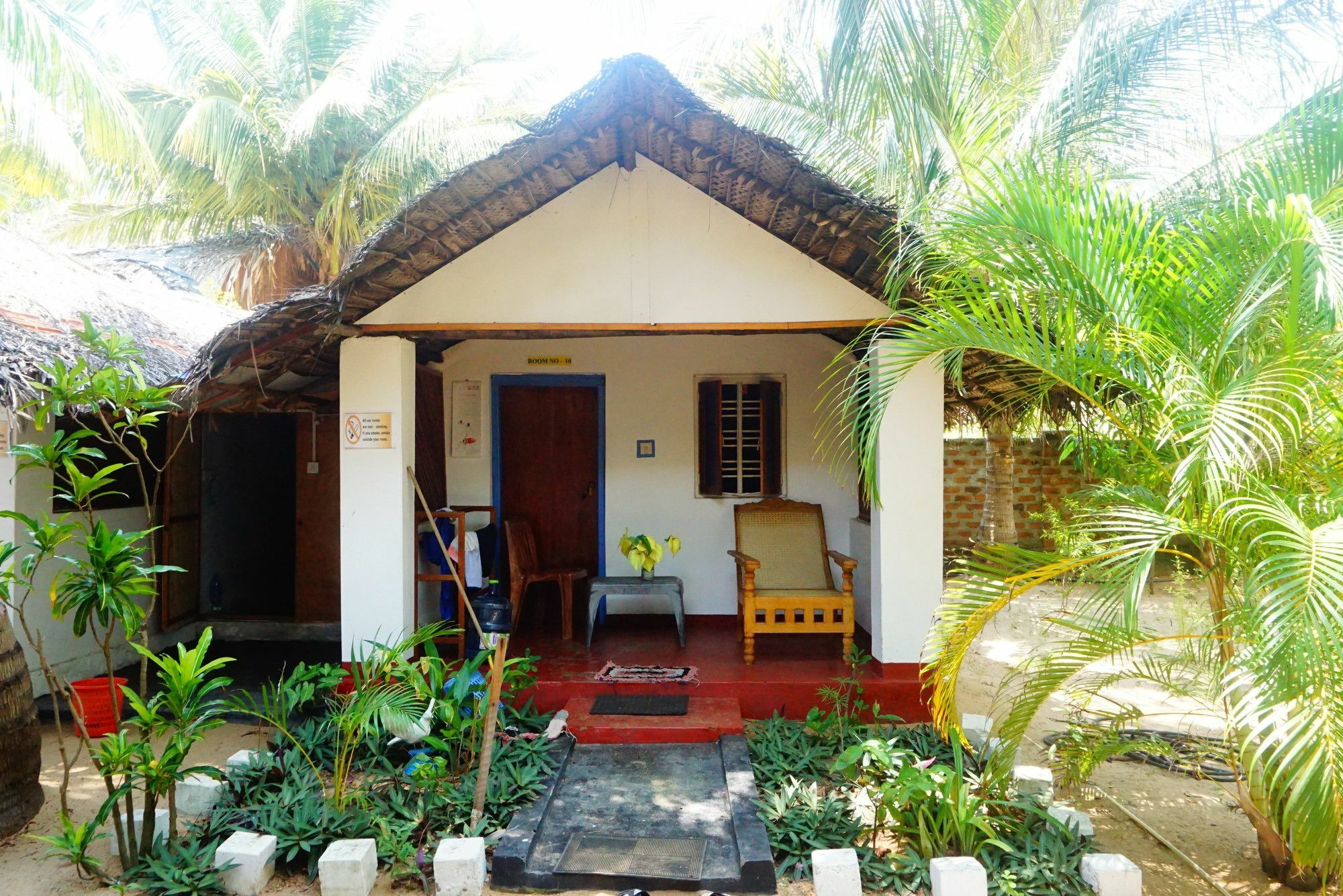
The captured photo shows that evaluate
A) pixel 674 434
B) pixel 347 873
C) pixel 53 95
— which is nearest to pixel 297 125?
pixel 53 95

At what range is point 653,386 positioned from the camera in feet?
21.5

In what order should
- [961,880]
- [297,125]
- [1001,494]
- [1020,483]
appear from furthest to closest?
[1020,483] → [1001,494] → [297,125] → [961,880]

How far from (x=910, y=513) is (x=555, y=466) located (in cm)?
293

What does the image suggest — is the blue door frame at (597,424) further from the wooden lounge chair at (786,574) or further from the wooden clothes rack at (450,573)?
the wooden lounge chair at (786,574)

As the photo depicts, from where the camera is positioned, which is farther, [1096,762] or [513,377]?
[513,377]

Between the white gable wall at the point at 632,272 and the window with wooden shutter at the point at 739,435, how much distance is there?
184 centimetres

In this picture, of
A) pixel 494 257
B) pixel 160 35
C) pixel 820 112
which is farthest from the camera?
pixel 160 35

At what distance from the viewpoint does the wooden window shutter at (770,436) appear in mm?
6535

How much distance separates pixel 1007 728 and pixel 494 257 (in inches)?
135

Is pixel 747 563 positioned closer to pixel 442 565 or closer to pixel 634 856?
pixel 442 565

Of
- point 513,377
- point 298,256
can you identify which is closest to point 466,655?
point 513,377

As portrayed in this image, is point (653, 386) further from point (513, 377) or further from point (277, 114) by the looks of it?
point (277, 114)

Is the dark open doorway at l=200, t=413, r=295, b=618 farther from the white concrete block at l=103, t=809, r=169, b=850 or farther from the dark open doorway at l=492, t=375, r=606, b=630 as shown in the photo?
the white concrete block at l=103, t=809, r=169, b=850

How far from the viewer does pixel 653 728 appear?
4340mm
